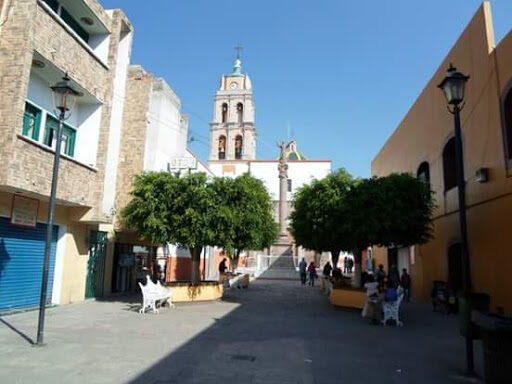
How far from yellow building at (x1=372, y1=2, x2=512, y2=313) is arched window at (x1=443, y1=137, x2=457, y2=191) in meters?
0.04

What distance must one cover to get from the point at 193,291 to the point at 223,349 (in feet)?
24.9

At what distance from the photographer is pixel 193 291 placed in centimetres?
1552

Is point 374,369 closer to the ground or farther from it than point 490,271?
closer to the ground

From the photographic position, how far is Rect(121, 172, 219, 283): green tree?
572 inches

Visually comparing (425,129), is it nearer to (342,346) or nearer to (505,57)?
(505,57)

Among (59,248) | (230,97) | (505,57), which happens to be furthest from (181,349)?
(230,97)

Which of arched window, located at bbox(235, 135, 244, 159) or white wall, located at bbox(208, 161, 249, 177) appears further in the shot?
arched window, located at bbox(235, 135, 244, 159)

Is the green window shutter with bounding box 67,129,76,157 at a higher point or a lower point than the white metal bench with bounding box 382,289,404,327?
higher

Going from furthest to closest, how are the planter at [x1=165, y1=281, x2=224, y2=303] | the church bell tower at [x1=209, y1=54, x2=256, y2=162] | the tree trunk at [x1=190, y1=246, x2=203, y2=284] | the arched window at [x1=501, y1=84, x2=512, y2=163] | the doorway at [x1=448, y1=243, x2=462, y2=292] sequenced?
the church bell tower at [x1=209, y1=54, x2=256, y2=162] < the doorway at [x1=448, y1=243, x2=462, y2=292] < the tree trunk at [x1=190, y1=246, x2=203, y2=284] < the planter at [x1=165, y1=281, x2=224, y2=303] < the arched window at [x1=501, y1=84, x2=512, y2=163]

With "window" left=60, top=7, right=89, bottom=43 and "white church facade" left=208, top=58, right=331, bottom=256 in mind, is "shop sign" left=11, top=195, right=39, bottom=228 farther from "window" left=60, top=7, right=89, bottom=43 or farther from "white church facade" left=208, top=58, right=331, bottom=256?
"white church facade" left=208, top=58, right=331, bottom=256

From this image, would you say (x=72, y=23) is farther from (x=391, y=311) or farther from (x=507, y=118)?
(x=507, y=118)

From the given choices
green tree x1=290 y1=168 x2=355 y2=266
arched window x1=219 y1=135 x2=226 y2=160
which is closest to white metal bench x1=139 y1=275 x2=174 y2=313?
green tree x1=290 y1=168 x2=355 y2=266

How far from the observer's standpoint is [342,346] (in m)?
8.84

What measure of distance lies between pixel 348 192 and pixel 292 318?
515cm
